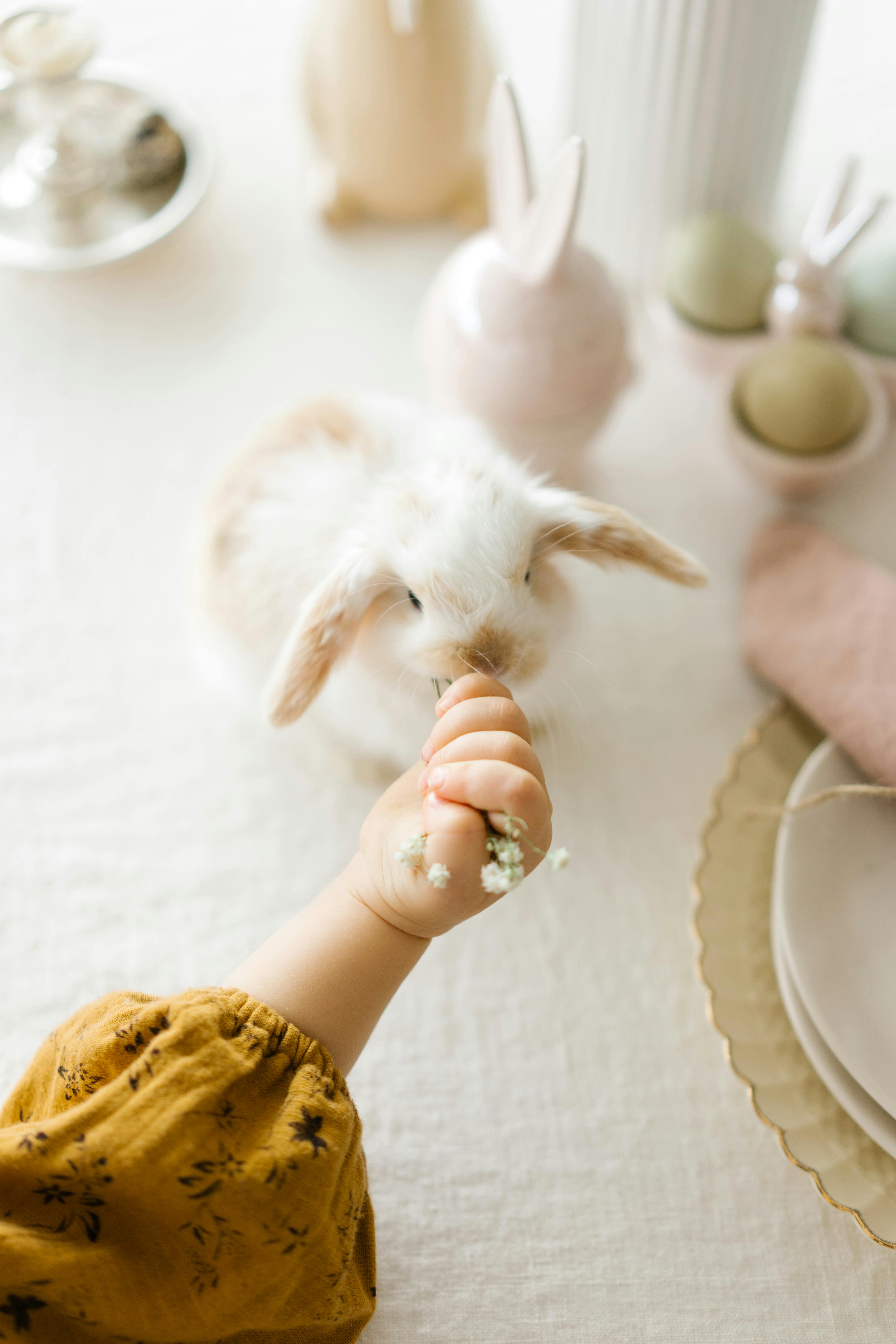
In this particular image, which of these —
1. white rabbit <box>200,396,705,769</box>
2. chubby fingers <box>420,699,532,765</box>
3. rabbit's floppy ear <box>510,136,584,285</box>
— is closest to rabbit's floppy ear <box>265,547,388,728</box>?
white rabbit <box>200,396,705,769</box>

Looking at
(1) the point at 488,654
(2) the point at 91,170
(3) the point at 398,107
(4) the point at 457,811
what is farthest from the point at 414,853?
(2) the point at 91,170

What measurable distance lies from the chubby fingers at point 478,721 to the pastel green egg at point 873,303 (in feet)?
1.90

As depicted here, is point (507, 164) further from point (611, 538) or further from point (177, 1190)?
point (177, 1190)

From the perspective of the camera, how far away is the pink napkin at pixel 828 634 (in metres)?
0.69

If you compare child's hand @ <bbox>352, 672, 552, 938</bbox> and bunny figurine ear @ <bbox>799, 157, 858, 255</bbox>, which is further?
bunny figurine ear @ <bbox>799, 157, 858, 255</bbox>

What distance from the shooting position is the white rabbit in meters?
0.57

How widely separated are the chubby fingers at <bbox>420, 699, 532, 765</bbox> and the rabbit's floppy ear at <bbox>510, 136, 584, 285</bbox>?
0.38 m

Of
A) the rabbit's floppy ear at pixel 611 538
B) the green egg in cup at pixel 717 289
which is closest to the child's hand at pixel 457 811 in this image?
the rabbit's floppy ear at pixel 611 538

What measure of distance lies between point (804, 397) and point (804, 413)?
1cm

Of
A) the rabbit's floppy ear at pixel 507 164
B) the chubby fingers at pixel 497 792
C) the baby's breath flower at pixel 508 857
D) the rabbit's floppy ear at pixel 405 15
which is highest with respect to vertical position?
the rabbit's floppy ear at pixel 405 15

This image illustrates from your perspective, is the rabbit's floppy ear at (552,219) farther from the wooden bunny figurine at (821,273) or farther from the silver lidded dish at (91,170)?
the silver lidded dish at (91,170)

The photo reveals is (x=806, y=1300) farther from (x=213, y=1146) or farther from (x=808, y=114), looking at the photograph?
(x=808, y=114)

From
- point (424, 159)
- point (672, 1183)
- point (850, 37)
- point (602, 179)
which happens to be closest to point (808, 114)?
point (850, 37)

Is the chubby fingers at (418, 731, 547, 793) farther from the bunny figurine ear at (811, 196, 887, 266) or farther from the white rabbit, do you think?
the bunny figurine ear at (811, 196, 887, 266)
